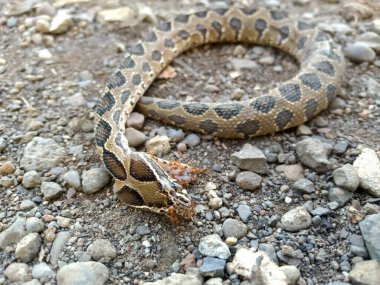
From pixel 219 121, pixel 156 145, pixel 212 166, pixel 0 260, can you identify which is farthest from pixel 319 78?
pixel 0 260

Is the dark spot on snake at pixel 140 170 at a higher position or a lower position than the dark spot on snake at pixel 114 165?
higher

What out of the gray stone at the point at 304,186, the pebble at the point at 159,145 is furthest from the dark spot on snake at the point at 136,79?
the gray stone at the point at 304,186

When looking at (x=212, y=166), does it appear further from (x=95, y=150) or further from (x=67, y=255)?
(x=67, y=255)

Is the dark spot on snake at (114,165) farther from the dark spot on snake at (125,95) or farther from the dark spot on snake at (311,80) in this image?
the dark spot on snake at (311,80)

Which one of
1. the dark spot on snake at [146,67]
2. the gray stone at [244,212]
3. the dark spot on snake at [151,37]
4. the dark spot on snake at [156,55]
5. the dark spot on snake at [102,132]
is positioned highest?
the dark spot on snake at [151,37]

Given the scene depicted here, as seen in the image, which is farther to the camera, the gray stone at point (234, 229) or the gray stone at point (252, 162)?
the gray stone at point (252, 162)

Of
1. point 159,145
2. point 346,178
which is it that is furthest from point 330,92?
point 159,145
